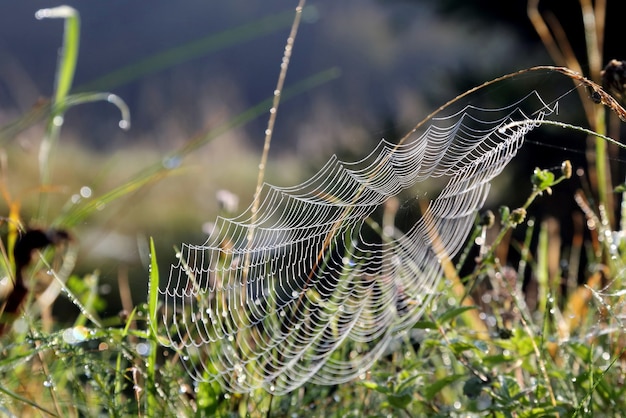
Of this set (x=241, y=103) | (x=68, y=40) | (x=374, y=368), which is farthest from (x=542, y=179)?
(x=241, y=103)

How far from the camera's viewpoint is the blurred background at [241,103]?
8.78ft

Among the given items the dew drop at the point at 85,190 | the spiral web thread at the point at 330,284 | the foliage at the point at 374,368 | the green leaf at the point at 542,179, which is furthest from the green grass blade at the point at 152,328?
the green leaf at the point at 542,179

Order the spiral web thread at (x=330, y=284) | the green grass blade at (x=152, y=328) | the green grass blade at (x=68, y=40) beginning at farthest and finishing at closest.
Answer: the spiral web thread at (x=330, y=284)
the green grass blade at (x=68, y=40)
the green grass blade at (x=152, y=328)

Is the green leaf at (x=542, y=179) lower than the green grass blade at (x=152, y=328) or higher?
higher

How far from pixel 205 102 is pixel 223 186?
166 cm

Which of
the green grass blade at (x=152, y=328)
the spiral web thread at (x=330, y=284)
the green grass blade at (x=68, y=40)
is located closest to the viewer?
the green grass blade at (x=152, y=328)

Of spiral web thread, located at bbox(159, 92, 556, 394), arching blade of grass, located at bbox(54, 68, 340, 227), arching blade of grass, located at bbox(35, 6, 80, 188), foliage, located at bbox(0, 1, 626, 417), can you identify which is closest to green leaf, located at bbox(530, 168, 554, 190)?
foliage, located at bbox(0, 1, 626, 417)

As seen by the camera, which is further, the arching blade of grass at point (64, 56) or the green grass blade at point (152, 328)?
the arching blade of grass at point (64, 56)

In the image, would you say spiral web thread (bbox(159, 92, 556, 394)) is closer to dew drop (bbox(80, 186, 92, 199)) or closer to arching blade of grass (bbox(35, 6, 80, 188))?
dew drop (bbox(80, 186, 92, 199))

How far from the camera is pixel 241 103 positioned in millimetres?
13445

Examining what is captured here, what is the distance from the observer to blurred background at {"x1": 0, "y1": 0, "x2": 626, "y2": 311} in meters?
2.68

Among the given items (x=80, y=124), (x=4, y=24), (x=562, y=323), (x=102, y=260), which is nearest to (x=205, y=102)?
(x=80, y=124)

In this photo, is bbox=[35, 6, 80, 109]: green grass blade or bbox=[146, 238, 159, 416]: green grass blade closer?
bbox=[146, 238, 159, 416]: green grass blade

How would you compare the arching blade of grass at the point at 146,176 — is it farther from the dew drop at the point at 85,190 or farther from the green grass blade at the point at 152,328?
the green grass blade at the point at 152,328
